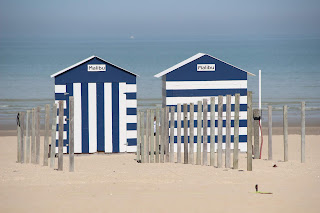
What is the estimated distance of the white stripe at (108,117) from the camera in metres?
19.7

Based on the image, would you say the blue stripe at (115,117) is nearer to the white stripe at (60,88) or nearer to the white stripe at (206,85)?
the white stripe at (60,88)

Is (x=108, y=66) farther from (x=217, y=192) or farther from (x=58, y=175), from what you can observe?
(x=217, y=192)

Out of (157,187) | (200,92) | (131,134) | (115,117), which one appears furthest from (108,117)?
(157,187)

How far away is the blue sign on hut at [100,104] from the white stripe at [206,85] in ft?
3.45

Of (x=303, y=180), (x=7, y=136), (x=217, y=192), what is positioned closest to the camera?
(x=217, y=192)

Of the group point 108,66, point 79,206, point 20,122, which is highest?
point 108,66

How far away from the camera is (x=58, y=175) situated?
15.9 meters

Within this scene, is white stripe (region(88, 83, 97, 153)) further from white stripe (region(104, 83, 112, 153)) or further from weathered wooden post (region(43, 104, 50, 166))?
weathered wooden post (region(43, 104, 50, 166))

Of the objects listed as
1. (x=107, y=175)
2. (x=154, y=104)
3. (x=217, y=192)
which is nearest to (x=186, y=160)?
(x=107, y=175)

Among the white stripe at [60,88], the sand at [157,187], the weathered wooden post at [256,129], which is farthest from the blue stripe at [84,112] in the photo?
the weathered wooden post at [256,129]

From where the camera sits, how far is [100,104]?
64.5 feet

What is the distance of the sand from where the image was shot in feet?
43.0

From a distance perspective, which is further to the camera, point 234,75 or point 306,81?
point 306,81

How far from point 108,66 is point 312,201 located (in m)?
7.94
